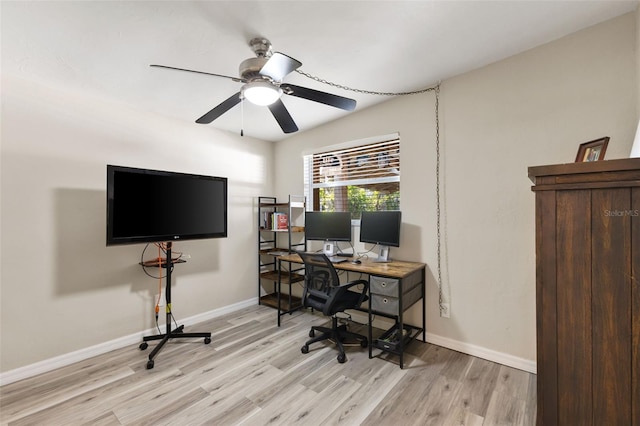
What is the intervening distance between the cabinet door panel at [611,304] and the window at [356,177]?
202cm

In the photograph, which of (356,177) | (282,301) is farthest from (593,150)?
(282,301)

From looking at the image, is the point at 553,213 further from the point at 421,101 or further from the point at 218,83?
the point at 218,83

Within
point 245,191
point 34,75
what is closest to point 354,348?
point 245,191

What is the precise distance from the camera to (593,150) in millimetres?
1774

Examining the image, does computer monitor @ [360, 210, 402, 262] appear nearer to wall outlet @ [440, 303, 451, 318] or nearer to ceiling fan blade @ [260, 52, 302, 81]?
wall outlet @ [440, 303, 451, 318]

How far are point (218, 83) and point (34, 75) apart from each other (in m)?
1.38

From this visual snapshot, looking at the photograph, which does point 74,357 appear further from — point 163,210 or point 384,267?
point 384,267

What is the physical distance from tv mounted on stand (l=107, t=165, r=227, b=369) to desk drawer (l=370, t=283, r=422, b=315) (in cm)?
169

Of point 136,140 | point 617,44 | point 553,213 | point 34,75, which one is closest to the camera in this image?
point 553,213

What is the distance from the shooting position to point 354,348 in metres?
2.64

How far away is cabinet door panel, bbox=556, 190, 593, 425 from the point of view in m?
1.00

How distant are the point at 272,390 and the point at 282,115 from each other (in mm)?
2094

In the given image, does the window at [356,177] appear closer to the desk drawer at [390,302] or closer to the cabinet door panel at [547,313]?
the desk drawer at [390,302]

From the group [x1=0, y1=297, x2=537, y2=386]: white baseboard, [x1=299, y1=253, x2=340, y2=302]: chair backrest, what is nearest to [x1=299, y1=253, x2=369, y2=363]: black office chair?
[x1=299, y1=253, x2=340, y2=302]: chair backrest
